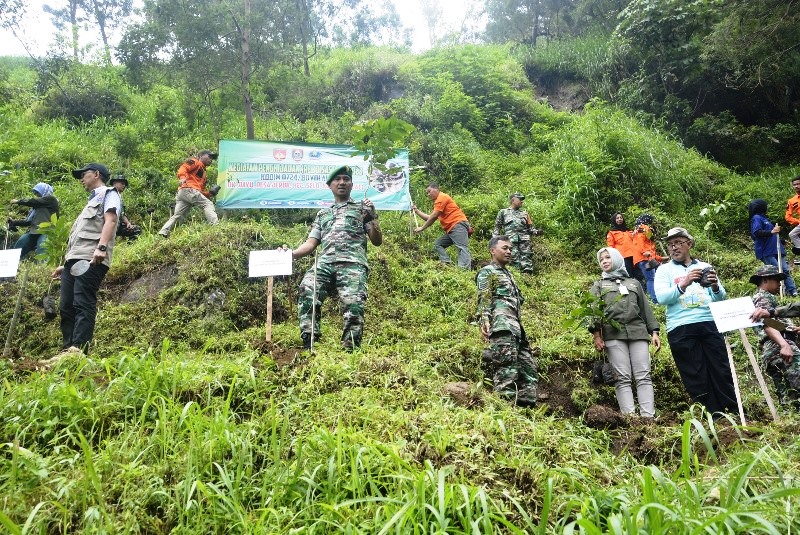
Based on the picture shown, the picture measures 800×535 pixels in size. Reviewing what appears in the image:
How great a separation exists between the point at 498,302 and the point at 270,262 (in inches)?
84.3

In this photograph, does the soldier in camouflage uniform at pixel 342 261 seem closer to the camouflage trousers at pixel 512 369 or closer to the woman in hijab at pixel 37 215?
the camouflage trousers at pixel 512 369

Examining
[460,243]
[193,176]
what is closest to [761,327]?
[460,243]

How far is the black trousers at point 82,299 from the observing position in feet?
14.1

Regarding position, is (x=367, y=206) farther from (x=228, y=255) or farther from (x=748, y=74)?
(x=748, y=74)

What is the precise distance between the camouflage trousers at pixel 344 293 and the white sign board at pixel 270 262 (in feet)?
Result: 0.85

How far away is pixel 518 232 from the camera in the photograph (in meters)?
8.68

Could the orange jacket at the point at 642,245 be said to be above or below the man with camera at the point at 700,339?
above

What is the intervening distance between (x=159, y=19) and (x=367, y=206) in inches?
342

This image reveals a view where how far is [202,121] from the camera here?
13430 millimetres

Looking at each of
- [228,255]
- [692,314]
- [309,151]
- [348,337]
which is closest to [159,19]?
[309,151]

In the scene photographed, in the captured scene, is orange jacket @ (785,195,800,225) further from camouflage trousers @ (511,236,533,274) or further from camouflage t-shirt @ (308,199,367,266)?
camouflage t-shirt @ (308,199,367,266)

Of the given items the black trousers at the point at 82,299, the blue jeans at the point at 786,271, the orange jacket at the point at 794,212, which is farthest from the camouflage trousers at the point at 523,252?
the black trousers at the point at 82,299

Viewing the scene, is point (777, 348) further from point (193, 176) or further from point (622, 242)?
point (193, 176)

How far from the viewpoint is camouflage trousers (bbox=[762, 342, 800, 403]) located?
4059mm
